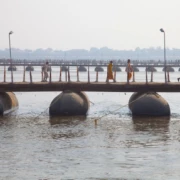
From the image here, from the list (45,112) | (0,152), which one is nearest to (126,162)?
(0,152)

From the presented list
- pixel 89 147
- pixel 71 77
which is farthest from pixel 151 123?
pixel 71 77

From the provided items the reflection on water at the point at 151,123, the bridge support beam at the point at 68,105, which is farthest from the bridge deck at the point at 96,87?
the reflection on water at the point at 151,123

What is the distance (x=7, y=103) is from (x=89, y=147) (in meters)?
16.7

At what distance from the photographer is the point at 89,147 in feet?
94.5

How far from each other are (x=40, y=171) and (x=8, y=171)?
129 cm

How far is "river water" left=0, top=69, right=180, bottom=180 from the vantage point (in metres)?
23.7

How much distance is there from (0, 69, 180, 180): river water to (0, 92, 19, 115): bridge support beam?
32.2 inches

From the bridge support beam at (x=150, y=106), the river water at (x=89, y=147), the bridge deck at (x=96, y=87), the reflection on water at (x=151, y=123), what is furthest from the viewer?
the bridge deck at (x=96, y=87)

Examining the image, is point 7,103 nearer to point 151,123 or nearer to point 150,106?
point 150,106

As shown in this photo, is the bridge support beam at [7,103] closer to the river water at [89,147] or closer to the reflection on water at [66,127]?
the river water at [89,147]

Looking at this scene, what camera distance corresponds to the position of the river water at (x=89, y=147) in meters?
23.7

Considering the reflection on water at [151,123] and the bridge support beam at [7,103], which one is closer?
the reflection on water at [151,123]

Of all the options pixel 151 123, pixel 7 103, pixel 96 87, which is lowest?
pixel 151 123

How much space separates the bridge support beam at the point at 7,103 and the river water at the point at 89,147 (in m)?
0.82
